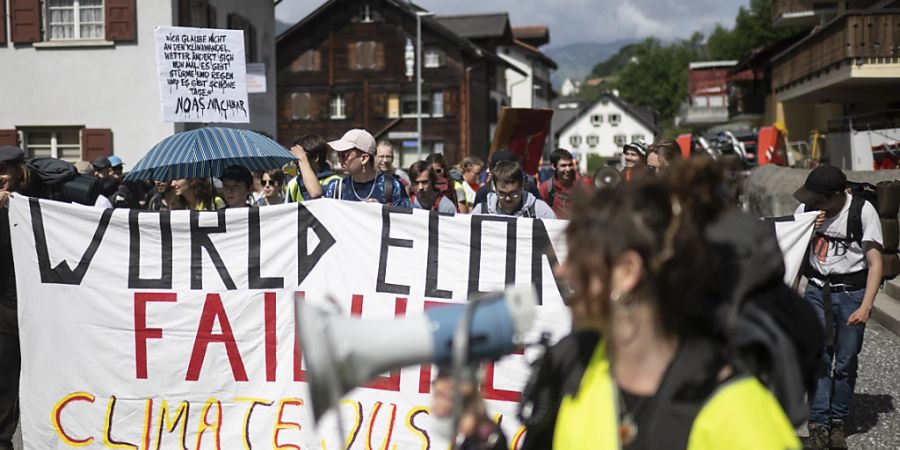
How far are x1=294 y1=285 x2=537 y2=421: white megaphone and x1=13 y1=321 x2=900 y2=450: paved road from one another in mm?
5285

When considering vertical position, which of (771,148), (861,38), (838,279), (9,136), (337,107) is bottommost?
(838,279)

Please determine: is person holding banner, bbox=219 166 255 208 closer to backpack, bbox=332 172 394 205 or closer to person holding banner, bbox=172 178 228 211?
person holding banner, bbox=172 178 228 211

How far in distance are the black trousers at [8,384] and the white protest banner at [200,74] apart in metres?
3.18

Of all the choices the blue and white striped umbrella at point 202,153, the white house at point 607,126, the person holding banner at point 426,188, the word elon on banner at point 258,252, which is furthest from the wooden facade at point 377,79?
the white house at point 607,126

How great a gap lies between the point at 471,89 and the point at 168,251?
47232 mm

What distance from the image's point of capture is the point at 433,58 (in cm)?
5275

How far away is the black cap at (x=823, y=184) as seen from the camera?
6133mm

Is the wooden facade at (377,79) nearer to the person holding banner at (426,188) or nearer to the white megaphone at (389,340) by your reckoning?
the person holding banner at (426,188)

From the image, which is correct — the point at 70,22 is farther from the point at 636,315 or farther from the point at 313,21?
the point at 313,21

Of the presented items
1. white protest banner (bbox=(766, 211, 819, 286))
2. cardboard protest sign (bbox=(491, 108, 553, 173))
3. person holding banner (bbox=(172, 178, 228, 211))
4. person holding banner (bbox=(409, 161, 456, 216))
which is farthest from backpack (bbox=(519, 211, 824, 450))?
cardboard protest sign (bbox=(491, 108, 553, 173))

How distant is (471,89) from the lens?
172 feet

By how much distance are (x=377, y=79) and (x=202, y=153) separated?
47011 mm

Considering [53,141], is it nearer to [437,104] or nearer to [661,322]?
[661,322]

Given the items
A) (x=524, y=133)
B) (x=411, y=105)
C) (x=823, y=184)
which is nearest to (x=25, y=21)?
(x=524, y=133)
